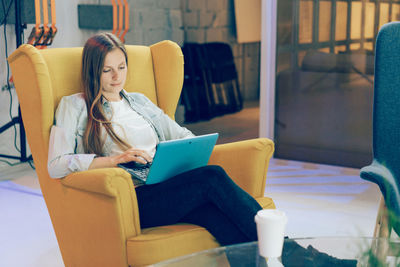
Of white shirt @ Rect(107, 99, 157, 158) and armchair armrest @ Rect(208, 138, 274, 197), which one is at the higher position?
white shirt @ Rect(107, 99, 157, 158)

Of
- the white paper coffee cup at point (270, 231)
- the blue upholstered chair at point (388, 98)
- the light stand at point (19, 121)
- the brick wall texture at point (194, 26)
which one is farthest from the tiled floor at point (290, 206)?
the brick wall texture at point (194, 26)

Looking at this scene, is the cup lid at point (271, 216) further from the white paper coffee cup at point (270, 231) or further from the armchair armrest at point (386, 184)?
the armchair armrest at point (386, 184)

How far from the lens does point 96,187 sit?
5.77ft

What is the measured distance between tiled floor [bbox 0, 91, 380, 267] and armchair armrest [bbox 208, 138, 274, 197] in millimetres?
425

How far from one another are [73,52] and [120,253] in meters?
0.83

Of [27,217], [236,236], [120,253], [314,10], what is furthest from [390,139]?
[314,10]

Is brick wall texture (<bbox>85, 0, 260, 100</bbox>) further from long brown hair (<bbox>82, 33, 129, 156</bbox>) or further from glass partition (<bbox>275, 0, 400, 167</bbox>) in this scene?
long brown hair (<bbox>82, 33, 129, 156</bbox>)

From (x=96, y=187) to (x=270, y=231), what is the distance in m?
0.82

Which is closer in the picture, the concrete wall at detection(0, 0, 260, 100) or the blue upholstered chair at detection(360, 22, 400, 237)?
the blue upholstered chair at detection(360, 22, 400, 237)

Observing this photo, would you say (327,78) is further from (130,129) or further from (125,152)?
(125,152)

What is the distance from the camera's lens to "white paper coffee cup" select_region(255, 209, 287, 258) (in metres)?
1.08

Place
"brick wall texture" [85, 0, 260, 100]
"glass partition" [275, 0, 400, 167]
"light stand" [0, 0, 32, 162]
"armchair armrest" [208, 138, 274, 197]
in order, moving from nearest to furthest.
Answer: "armchair armrest" [208, 138, 274, 197]
"light stand" [0, 0, 32, 162]
"glass partition" [275, 0, 400, 167]
"brick wall texture" [85, 0, 260, 100]

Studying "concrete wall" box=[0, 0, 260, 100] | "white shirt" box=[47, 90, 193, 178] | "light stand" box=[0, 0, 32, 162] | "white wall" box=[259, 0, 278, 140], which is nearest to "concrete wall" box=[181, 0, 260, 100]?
"concrete wall" box=[0, 0, 260, 100]

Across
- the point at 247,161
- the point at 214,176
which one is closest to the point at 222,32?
the point at 247,161
